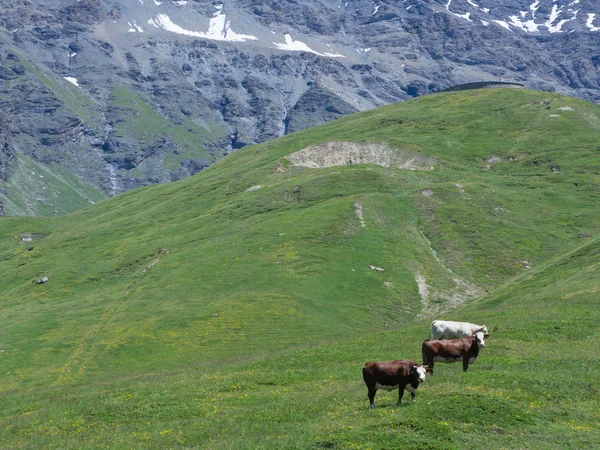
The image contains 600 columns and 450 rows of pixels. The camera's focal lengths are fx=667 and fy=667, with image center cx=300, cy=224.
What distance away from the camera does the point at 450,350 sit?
39094 mm

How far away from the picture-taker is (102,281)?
139375 millimetres

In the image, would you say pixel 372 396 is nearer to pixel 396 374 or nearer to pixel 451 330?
pixel 396 374

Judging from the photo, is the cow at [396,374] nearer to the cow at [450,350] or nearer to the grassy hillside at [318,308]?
the grassy hillside at [318,308]

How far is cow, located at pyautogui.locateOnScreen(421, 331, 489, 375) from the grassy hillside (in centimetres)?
111

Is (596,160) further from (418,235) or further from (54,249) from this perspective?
(54,249)

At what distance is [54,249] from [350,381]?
5998 inches

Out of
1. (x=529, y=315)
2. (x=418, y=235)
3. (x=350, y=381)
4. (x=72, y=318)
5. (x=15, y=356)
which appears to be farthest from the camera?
(x=418, y=235)

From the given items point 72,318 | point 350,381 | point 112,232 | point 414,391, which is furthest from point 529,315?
point 112,232

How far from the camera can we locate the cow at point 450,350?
127 feet

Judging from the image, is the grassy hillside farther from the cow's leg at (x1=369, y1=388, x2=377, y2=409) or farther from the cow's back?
the cow's back

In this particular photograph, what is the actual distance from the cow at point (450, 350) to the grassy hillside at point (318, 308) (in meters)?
1.11

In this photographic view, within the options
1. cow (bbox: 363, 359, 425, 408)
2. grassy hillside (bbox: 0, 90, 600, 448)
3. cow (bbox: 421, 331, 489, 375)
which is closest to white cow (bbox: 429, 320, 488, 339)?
grassy hillside (bbox: 0, 90, 600, 448)

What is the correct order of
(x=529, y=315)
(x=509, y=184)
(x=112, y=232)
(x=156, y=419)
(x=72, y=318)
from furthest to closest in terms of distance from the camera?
(x=112, y=232)
(x=509, y=184)
(x=72, y=318)
(x=529, y=315)
(x=156, y=419)

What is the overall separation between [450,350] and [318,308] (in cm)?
6530
